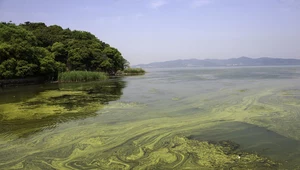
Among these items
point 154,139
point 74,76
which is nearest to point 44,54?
point 74,76

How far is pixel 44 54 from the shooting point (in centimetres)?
2909

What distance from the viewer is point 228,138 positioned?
5.66 metres

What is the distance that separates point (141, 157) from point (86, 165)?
1083mm

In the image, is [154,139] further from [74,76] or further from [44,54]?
[44,54]

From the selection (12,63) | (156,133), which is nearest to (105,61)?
(12,63)

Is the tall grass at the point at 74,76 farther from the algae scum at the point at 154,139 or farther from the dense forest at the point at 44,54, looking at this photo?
the algae scum at the point at 154,139

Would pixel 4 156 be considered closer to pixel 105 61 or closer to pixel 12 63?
pixel 12 63

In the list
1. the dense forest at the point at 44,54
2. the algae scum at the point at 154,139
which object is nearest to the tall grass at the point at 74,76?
the dense forest at the point at 44,54

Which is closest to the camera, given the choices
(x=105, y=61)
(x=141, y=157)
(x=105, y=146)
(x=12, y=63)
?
(x=141, y=157)

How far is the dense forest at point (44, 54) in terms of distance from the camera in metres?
23.7

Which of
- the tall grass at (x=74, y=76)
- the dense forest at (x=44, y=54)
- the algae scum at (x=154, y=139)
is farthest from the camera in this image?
the tall grass at (x=74, y=76)

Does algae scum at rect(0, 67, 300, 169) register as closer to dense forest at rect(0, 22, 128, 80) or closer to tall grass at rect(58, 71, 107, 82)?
dense forest at rect(0, 22, 128, 80)

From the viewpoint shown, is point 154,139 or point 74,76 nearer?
point 154,139

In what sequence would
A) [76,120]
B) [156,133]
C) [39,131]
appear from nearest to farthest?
[156,133]
[39,131]
[76,120]
